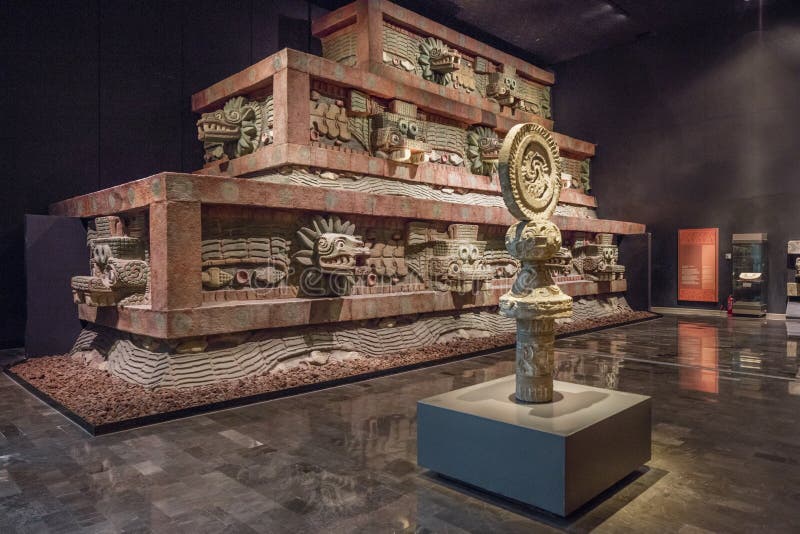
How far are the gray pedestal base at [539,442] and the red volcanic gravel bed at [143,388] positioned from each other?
258cm

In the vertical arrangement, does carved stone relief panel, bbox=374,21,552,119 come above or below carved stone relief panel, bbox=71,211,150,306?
above

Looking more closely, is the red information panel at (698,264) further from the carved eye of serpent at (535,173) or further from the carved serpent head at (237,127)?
the carved eye of serpent at (535,173)

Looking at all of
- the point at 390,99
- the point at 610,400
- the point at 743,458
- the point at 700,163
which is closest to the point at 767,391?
the point at 743,458

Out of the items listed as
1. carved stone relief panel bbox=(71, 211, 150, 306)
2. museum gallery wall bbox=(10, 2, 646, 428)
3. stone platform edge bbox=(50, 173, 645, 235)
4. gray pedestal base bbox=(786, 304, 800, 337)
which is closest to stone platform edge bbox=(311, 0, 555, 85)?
museum gallery wall bbox=(10, 2, 646, 428)

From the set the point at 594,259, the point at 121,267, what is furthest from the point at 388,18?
the point at 594,259

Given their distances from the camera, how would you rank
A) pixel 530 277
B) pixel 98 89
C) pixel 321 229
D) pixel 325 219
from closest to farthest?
pixel 530 277
pixel 321 229
pixel 325 219
pixel 98 89

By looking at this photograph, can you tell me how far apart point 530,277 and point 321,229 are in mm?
3750

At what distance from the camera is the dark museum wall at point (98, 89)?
8.41 metres

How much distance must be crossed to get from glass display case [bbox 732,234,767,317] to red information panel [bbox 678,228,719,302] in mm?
590

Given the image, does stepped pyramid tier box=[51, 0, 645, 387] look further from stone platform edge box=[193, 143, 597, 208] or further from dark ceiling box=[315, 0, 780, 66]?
dark ceiling box=[315, 0, 780, 66]

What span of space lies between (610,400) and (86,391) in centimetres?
499

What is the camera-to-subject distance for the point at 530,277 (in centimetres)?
378

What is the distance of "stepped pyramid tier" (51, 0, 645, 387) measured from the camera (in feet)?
19.2

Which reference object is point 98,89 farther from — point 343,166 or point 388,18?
point 388,18
